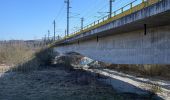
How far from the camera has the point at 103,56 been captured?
3253cm

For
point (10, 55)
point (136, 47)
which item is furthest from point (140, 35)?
point (10, 55)

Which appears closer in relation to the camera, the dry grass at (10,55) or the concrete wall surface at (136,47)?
the concrete wall surface at (136,47)

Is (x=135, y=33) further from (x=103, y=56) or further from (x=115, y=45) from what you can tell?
(x=103, y=56)

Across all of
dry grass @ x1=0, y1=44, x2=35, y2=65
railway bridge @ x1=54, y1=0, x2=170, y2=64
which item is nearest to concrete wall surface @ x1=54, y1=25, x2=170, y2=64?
railway bridge @ x1=54, y1=0, x2=170, y2=64

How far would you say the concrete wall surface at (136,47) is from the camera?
62.1 feet

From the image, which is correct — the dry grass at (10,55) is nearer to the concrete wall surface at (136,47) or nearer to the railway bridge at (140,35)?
the concrete wall surface at (136,47)

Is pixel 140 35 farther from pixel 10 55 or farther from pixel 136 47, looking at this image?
pixel 10 55

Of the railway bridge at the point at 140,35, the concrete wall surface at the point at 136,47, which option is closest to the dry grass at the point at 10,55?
the concrete wall surface at the point at 136,47

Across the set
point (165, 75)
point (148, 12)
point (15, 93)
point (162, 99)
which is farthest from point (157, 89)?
point (165, 75)

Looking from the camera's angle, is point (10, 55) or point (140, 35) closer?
point (140, 35)

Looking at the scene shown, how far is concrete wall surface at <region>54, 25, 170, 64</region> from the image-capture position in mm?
18922

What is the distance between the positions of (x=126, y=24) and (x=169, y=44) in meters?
3.56

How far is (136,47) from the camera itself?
75.2ft

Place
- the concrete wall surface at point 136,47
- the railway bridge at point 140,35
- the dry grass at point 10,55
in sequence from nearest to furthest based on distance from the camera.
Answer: the railway bridge at point 140,35
the concrete wall surface at point 136,47
the dry grass at point 10,55
